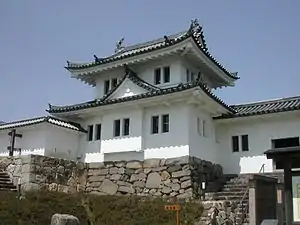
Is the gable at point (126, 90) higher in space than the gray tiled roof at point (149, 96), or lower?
higher

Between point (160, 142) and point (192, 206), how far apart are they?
4.88m

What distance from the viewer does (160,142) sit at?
1956cm

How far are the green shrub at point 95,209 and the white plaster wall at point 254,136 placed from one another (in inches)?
233

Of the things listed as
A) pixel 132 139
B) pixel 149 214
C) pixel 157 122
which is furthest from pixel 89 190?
pixel 149 214

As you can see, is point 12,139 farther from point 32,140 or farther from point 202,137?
point 202,137

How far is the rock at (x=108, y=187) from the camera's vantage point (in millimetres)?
20031

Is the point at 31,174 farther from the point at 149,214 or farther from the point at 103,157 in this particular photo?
the point at 149,214

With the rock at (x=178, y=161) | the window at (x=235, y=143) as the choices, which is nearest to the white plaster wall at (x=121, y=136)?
the rock at (x=178, y=161)

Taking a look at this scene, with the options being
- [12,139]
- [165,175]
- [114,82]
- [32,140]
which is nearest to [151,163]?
[165,175]

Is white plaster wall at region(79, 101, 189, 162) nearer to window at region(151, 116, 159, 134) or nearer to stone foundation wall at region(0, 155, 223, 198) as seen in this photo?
window at region(151, 116, 159, 134)

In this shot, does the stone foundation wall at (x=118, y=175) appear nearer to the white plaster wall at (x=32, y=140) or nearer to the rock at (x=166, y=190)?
the rock at (x=166, y=190)

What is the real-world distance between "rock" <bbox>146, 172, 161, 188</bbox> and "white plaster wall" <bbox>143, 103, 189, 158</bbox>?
0.92m

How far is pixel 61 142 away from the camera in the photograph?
21.5 metres

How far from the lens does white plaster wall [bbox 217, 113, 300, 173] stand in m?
19.7
